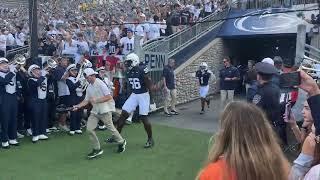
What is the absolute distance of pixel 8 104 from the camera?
1084 centimetres

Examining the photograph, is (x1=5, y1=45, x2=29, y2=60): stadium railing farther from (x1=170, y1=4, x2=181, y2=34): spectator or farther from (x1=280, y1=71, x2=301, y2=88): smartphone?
(x1=280, y1=71, x2=301, y2=88): smartphone

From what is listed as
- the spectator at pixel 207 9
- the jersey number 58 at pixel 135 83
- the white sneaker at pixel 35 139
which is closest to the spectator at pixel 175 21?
the spectator at pixel 207 9

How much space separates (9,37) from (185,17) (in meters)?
6.65

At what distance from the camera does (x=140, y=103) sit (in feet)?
35.0

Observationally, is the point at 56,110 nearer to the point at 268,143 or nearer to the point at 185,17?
the point at 185,17

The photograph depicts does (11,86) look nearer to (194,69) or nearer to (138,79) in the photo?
(138,79)

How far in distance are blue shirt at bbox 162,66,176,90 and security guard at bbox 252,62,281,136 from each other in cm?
906

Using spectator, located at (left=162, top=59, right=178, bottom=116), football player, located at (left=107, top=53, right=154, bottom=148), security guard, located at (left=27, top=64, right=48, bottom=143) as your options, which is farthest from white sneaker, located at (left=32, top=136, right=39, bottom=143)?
spectator, located at (left=162, top=59, right=178, bottom=116)

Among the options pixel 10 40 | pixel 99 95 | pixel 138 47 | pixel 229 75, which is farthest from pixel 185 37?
pixel 99 95

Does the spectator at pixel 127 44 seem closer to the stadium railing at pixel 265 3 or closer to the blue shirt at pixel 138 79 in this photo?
the blue shirt at pixel 138 79

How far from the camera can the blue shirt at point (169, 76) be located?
1544 centimetres

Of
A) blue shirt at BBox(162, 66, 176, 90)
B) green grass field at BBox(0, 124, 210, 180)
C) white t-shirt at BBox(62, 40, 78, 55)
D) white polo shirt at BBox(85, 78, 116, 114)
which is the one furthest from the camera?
white t-shirt at BBox(62, 40, 78, 55)

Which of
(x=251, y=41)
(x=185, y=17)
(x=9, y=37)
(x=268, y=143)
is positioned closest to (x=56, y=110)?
(x=9, y=37)

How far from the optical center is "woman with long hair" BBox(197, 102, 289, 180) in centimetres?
252
